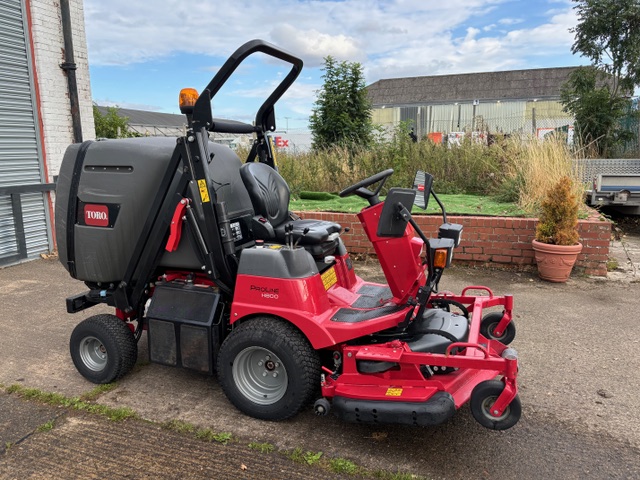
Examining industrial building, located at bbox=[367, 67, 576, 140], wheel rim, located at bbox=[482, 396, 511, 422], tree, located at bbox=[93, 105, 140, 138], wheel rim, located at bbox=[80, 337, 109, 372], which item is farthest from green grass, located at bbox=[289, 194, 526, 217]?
industrial building, located at bbox=[367, 67, 576, 140]

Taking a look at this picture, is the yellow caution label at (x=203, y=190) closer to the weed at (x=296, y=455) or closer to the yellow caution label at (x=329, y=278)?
the yellow caution label at (x=329, y=278)

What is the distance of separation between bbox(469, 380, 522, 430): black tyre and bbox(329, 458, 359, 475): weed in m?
0.67

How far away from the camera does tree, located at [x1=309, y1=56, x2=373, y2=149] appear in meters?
11.9

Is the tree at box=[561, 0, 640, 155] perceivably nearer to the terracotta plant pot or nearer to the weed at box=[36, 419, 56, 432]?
the terracotta plant pot

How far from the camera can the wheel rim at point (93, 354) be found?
355 centimetres

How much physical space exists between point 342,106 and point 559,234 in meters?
7.46

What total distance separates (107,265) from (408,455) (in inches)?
89.5

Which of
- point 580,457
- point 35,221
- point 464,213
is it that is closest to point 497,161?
point 464,213

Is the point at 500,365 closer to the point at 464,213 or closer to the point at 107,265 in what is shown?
the point at 107,265

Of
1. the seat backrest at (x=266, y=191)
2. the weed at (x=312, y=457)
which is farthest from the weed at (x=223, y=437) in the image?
the seat backrest at (x=266, y=191)

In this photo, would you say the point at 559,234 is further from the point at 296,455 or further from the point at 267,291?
the point at 296,455

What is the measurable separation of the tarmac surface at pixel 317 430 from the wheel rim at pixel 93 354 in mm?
143

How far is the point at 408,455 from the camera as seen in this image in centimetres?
270

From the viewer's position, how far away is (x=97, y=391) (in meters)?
3.40
